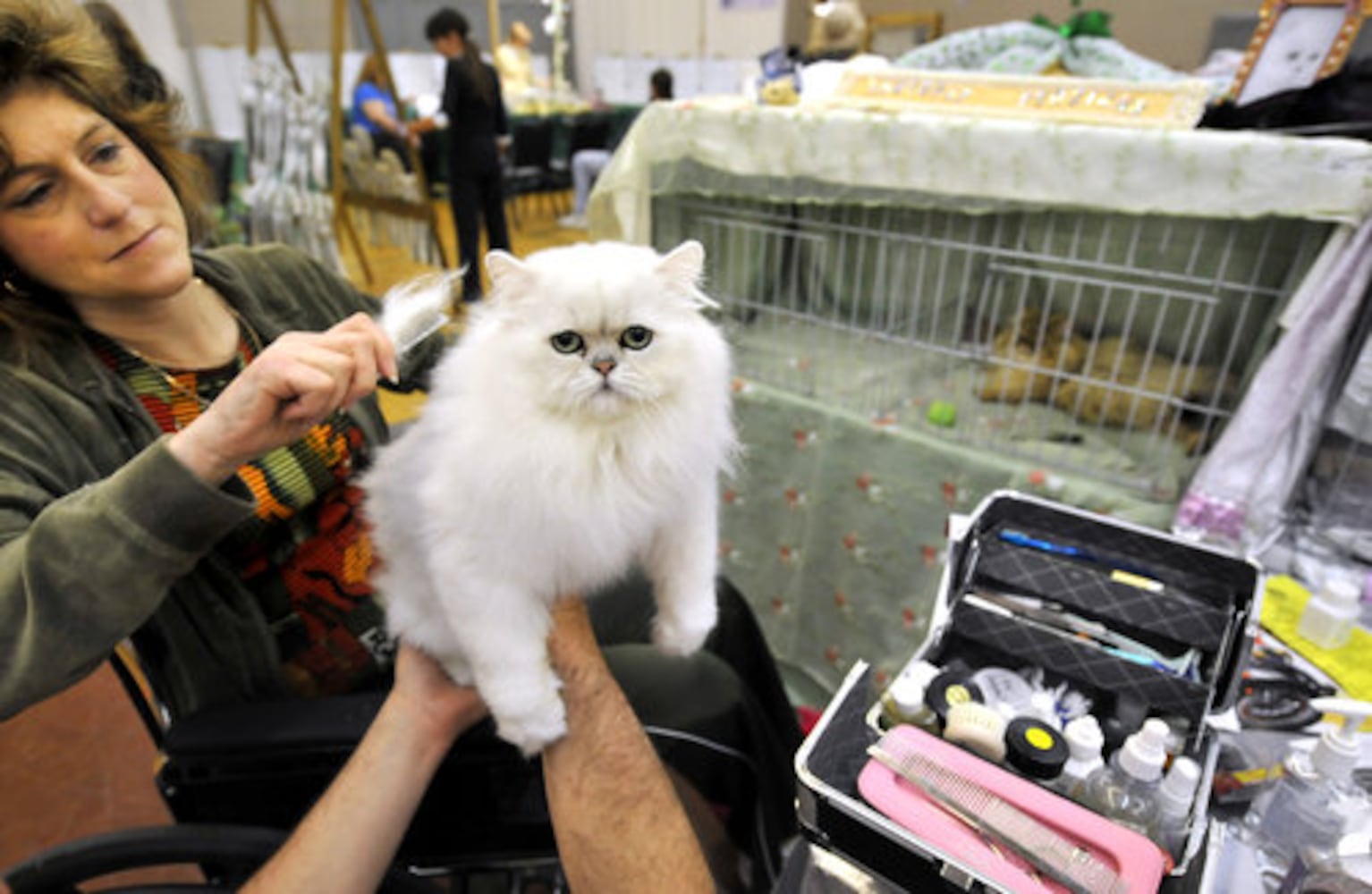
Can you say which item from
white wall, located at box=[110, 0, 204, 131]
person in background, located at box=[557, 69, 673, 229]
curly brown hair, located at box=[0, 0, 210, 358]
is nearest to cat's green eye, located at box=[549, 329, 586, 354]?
curly brown hair, located at box=[0, 0, 210, 358]

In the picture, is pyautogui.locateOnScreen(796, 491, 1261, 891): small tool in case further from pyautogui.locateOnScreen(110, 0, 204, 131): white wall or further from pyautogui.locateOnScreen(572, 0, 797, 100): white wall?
pyautogui.locateOnScreen(572, 0, 797, 100): white wall

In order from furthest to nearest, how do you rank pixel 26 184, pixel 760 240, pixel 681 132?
pixel 760 240 → pixel 681 132 → pixel 26 184

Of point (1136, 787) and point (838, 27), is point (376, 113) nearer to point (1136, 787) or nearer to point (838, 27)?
point (838, 27)

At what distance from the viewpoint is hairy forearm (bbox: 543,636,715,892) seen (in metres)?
0.70

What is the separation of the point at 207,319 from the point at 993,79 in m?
1.45

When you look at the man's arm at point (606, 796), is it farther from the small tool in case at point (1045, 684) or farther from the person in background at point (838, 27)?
the person in background at point (838, 27)

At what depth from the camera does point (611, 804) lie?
29.0 inches

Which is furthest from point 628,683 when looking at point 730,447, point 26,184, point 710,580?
point 26,184

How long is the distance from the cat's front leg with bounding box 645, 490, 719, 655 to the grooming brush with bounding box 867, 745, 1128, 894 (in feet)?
0.88

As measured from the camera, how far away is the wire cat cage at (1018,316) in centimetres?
122

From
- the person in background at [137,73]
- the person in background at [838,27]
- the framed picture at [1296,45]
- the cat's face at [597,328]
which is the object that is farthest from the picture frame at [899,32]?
the cat's face at [597,328]

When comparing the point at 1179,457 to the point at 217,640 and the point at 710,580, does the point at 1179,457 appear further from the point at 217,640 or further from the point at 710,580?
the point at 217,640

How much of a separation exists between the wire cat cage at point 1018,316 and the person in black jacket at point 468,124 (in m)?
2.11

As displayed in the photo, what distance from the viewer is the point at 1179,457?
1.28m
